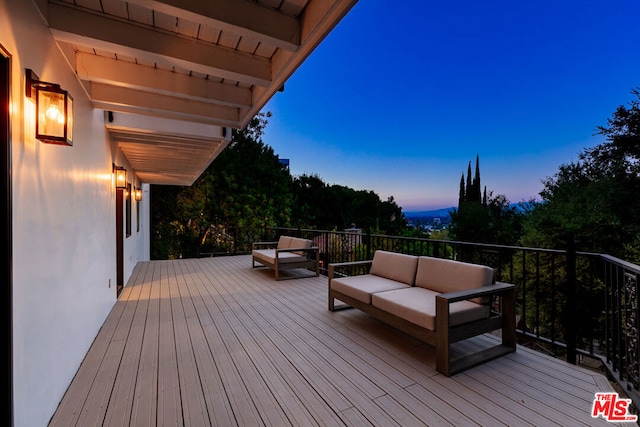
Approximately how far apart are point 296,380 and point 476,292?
1.57 meters

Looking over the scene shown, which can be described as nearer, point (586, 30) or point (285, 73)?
point (285, 73)

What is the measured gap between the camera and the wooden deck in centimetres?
170

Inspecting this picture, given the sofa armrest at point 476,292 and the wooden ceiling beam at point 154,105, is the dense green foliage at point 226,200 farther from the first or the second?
the sofa armrest at point 476,292

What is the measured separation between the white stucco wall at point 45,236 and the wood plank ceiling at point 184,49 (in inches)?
7.7

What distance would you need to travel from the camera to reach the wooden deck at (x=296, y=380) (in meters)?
1.70

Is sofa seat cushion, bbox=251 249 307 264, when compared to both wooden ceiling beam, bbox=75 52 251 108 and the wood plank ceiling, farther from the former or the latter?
wooden ceiling beam, bbox=75 52 251 108

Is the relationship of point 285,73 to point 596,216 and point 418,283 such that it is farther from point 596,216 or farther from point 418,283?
point 596,216

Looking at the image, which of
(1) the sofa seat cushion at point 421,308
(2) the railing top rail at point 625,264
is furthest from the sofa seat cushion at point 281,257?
(2) the railing top rail at point 625,264

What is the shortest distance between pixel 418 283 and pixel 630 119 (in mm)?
12311

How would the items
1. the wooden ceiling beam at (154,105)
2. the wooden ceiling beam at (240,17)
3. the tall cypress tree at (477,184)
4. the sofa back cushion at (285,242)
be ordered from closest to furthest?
the wooden ceiling beam at (240,17)
the wooden ceiling beam at (154,105)
the sofa back cushion at (285,242)
the tall cypress tree at (477,184)

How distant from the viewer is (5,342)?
1233mm

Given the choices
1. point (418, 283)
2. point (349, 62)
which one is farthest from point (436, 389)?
point (349, 62)

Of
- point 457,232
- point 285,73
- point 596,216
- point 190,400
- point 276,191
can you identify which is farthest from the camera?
point 457,232

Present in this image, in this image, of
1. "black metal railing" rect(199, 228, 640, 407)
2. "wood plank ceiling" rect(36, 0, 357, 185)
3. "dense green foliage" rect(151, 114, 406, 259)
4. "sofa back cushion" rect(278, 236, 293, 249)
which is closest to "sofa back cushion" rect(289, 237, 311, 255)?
"sofa back cushion" rect(278, 236, 293, 249)
